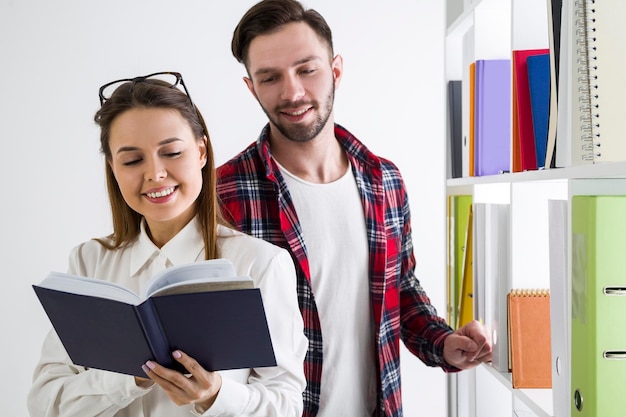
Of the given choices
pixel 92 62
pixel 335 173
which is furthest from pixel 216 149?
pixel 335 173

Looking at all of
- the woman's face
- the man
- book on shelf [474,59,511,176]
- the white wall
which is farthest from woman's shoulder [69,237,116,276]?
the white wall

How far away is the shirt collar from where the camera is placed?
1.45 m

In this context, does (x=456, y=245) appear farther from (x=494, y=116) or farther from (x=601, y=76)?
(x=601, y=76)

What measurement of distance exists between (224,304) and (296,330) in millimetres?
306

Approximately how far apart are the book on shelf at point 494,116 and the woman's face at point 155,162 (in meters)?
0.84

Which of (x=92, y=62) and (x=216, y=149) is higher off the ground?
(x=92, y=62)

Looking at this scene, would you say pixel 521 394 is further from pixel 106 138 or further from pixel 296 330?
pixel 106 138

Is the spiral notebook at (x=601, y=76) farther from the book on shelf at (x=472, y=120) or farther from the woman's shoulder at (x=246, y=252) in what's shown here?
the book on shelf at (x=472, y=120)

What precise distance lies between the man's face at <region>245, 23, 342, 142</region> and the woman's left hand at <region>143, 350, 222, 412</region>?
0.77 metres

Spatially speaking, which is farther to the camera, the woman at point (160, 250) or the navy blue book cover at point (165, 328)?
the woman at point (160, 250)

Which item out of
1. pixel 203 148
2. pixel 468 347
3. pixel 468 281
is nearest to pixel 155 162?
pixel 203 148

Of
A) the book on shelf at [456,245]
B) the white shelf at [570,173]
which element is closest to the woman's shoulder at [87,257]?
the white shelf at [570,173]

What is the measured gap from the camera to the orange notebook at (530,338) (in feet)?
5.49

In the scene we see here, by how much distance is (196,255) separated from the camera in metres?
1.44
